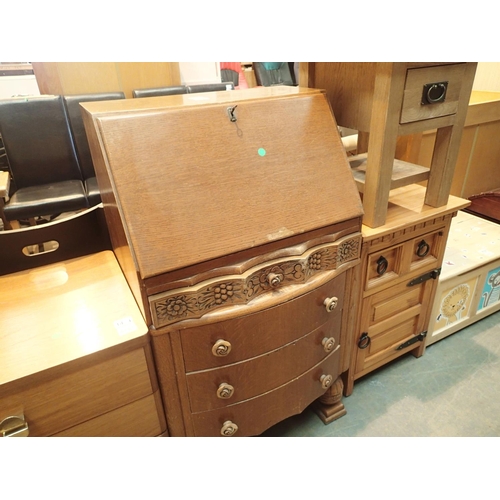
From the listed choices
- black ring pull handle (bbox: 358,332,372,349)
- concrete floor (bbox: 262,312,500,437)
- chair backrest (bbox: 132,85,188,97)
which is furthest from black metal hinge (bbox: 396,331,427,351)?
chair backrest (bbox: 132,85,188,97)

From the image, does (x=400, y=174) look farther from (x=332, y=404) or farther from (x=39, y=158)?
(x=39, y=158)

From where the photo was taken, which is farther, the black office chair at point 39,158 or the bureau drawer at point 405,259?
the black office chair at point 39,158

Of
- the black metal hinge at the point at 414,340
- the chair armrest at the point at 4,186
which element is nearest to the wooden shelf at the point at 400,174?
the black metal hinge at the point at 414,340

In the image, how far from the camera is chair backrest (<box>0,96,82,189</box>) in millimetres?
2473

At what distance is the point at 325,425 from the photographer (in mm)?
1428

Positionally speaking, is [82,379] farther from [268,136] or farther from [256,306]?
[268,136]

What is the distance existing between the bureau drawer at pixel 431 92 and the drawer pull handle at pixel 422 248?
0.46 metres

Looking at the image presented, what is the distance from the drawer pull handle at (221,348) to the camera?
0.95 m

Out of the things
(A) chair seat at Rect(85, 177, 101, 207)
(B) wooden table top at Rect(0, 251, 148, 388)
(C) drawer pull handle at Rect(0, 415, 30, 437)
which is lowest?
(A) chair seat at Rect(85, 177, 101, 207)

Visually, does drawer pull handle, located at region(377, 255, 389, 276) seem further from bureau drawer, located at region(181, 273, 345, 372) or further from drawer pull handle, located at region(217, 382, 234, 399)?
drawer pull handle, located at region(217, 382, 234, 399)

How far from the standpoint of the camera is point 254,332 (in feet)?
3.29

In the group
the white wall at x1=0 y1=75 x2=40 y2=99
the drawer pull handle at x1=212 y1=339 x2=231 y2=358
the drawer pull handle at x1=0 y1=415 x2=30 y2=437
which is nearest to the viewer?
the drawer pull handle at x1=0 y1=415 x2=30 y2=437

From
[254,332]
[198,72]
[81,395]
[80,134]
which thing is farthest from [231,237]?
[198,72]

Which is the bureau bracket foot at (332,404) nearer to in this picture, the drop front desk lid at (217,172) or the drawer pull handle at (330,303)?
the drawer pull handle at (330,303)
